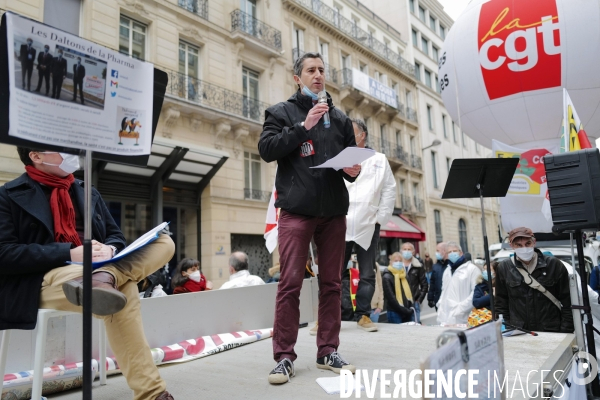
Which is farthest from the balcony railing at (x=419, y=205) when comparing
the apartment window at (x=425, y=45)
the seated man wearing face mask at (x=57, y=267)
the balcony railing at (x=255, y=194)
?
the seated man wearing face mask at (x=57, y=267)

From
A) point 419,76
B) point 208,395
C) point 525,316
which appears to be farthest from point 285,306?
point 419,76

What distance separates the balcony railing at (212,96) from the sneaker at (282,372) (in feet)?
40.5

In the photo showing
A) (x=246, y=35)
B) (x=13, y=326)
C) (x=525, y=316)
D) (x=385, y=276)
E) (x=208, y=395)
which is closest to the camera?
(x=13, y=326)

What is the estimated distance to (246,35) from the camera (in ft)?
52.5

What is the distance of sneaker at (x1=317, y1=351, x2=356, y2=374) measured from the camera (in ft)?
8.30

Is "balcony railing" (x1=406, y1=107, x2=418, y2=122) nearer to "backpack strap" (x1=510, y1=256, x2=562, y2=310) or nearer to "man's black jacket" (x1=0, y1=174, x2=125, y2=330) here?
"backpack strap" (x1=510, y1=256, x2=562, y2=310)

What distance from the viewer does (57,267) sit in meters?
2.12

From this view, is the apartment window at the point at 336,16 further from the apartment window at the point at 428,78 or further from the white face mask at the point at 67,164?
the white face mask at the point at 67,164

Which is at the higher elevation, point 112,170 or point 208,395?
point 112,170

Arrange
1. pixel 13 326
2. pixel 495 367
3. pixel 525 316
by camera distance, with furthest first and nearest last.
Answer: pixel 525 316 → pixel 13 326 → pixel 495 367

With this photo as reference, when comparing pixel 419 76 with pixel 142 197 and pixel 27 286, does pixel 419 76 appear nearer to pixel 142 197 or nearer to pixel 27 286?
pixel 142 197

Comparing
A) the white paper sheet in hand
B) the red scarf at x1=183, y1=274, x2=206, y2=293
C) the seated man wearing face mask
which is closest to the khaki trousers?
the seated man wearing face mask

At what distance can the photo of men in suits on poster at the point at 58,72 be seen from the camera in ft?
5.22

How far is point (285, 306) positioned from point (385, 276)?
4.38 m
